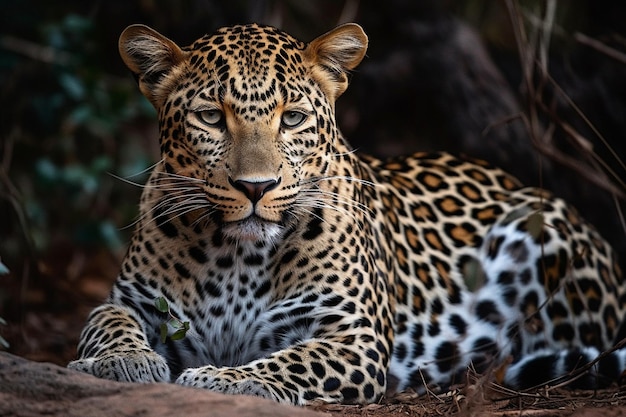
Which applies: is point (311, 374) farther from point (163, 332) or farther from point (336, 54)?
point (336, 54)

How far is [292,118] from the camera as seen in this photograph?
5949 mm

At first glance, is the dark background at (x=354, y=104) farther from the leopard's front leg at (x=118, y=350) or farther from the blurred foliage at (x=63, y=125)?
the leopard's front leg at (x=118, y=350)

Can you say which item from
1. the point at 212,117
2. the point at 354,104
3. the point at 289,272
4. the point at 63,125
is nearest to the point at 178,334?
the point at 289,272

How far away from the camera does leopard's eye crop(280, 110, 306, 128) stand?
5.93 m

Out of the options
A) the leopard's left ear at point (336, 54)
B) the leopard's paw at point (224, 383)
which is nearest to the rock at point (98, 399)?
the leopard's paw at point (224, 383)

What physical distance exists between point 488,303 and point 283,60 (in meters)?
2.35

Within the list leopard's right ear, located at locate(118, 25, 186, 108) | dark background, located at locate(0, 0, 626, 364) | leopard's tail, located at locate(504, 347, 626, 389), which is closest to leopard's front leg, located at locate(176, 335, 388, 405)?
leopard's tail, located at locate(504, 347, 626, 389)

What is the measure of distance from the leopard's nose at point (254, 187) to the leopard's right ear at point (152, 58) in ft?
2.92

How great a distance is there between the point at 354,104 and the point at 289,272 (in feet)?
16.8

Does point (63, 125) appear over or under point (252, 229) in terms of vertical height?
over

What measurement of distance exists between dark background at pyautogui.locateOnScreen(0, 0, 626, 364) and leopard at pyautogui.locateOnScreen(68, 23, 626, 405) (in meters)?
1.88

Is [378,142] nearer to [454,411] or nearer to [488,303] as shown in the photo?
[488,303]

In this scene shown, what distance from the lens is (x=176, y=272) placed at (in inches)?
247

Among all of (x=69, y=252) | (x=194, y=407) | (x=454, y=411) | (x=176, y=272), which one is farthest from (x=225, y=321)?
(x=69, y=252)
